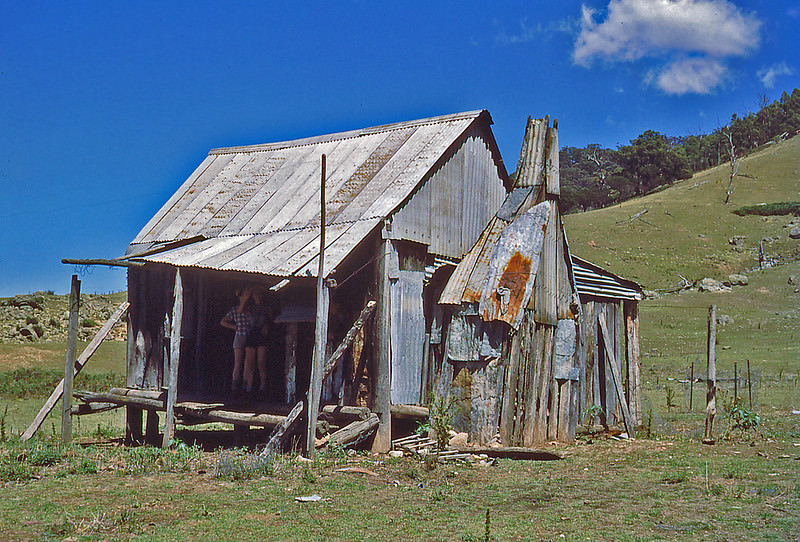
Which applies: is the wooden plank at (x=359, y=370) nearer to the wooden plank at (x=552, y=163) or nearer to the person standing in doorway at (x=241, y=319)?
the person standing in doorway at (x=241, y=319)

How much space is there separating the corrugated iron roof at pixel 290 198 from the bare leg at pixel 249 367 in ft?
6.40

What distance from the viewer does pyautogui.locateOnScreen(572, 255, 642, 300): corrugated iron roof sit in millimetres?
14711

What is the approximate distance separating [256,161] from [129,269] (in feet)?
13.0

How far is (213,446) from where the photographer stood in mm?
15242

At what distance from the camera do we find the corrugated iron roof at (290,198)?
12802 millimetres

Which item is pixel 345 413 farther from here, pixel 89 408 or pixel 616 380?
pixel 89 408

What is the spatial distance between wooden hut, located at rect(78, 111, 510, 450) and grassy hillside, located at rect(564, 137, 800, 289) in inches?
1384

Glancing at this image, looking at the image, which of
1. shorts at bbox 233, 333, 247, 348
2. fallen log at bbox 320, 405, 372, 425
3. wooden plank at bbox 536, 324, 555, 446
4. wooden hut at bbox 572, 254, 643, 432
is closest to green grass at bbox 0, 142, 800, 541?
wooden plank at bbox 536, 324, 555, 446

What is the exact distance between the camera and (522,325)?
12.4m

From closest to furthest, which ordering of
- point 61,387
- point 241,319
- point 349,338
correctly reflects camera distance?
point 349,338 → point 241,319 → point 61,387

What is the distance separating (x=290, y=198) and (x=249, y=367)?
11.3 feet

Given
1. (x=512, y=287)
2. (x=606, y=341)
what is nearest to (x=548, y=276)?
(x=512, y=287)

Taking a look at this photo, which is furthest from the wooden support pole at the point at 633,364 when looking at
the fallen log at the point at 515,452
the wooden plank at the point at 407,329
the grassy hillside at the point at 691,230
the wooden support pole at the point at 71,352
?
the grassy hillside at the point at 691,230

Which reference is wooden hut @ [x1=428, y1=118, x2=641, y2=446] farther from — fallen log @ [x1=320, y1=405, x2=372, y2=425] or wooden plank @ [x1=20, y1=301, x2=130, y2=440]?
wooden plank @ [x1=20, y1=301, x2=130, y2=440]
